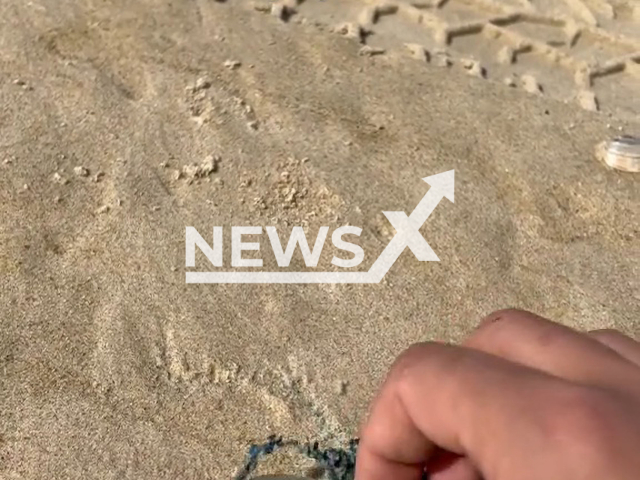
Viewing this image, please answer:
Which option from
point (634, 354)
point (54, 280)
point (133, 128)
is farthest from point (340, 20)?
point (634, 354)

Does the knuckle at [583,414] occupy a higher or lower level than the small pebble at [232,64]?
higher

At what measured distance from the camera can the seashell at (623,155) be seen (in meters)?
2.08

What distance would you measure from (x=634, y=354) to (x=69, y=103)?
163 cm

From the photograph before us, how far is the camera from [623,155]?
2.09 m

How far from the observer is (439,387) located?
0.96 m

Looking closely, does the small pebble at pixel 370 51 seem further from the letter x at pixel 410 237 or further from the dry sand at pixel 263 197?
the letter x at pixel 410 237

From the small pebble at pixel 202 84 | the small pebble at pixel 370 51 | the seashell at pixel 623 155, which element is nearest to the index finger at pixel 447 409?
the seashell at pixel 623 155

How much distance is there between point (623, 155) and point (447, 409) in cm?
136

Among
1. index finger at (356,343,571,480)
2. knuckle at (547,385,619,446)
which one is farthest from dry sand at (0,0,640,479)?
knuckle at (547,385,619,446)

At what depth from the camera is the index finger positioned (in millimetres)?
883

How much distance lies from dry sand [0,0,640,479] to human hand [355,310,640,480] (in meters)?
0.45

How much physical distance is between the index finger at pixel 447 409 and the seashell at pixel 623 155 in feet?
4.15
